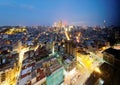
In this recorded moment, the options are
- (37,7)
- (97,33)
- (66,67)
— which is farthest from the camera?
(97,33)

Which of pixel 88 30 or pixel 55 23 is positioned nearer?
pixel 55 23

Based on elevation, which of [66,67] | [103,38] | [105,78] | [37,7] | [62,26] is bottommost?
[105,78]

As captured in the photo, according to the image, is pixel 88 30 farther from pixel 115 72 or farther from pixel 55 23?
pixel 115 72

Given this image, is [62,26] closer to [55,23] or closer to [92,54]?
[55,23]

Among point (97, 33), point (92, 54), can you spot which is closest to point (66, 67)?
point (92, 54)

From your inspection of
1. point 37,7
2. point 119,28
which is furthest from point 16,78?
point 119,28

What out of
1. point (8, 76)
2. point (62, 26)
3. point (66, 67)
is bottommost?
point (66, 67)

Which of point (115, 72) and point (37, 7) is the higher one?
point (37, 7)

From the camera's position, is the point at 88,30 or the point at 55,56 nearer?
the point at 55,56

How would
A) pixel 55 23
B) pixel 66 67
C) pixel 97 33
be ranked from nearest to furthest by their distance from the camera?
pixel 55 23 → pixel 66 67 → pixel 97 33
